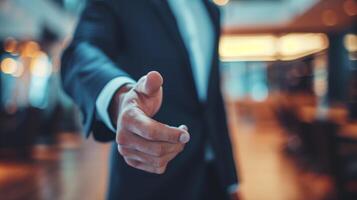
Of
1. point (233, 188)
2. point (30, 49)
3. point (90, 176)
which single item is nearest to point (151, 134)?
point (233, 188)

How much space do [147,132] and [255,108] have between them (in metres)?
14.2

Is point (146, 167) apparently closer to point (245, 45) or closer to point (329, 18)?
point (329, 18)

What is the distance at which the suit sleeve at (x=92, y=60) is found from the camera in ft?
1.82

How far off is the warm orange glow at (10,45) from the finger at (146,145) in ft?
36.6

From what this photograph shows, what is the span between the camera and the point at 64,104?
448 inches

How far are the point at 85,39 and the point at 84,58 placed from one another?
0.03m

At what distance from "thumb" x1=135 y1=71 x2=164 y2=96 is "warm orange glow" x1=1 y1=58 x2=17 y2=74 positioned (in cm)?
1277

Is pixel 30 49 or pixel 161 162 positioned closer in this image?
pixel 161 162

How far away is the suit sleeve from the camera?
553 millimetres

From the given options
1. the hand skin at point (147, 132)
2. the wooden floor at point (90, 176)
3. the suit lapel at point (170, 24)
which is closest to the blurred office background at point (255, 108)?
the wooden floor at point (90, 176)

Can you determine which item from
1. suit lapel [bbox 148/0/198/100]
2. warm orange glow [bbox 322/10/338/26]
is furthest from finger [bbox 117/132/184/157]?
warm orange glow [bbox 322/10/338/26]

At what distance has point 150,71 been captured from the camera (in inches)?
18.3

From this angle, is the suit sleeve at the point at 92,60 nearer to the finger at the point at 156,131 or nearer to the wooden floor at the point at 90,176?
the finger at the point at 156,131

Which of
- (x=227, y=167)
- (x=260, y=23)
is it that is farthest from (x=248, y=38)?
(x=227, y=167)
